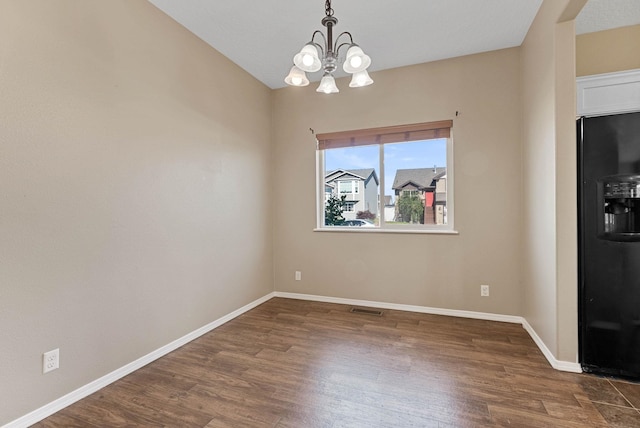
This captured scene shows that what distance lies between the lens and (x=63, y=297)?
1.74m

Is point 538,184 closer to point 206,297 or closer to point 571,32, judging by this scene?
point 571,32

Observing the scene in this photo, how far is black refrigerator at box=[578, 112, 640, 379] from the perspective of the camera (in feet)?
6.21

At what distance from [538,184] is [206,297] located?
316cm

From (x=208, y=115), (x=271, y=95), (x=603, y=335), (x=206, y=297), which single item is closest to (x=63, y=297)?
(x=206, y=297)

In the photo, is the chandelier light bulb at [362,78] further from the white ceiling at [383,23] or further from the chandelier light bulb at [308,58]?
the white ceiling at [383,23]

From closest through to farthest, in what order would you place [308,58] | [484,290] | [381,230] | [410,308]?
[308,58] → [484,290] → [410,308] → [381,230]

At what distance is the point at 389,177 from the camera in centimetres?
348

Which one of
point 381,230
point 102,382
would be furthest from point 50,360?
point 381,230

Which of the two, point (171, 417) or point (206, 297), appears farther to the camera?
point (206, 297)

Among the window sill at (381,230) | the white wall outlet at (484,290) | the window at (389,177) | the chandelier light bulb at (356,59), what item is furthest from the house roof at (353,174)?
the chandelier light bulb at (356,59)

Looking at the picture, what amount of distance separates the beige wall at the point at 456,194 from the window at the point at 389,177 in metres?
0.12

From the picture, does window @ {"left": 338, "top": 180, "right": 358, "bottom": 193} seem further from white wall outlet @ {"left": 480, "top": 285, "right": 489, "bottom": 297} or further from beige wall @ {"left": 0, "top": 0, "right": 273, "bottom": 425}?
white wall outlet @ {"left": 480, "top": 285, "right": 489, "bottom": 297}

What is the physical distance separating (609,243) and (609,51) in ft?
5.68

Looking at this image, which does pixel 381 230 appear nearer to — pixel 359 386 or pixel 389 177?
pixel 389 177
